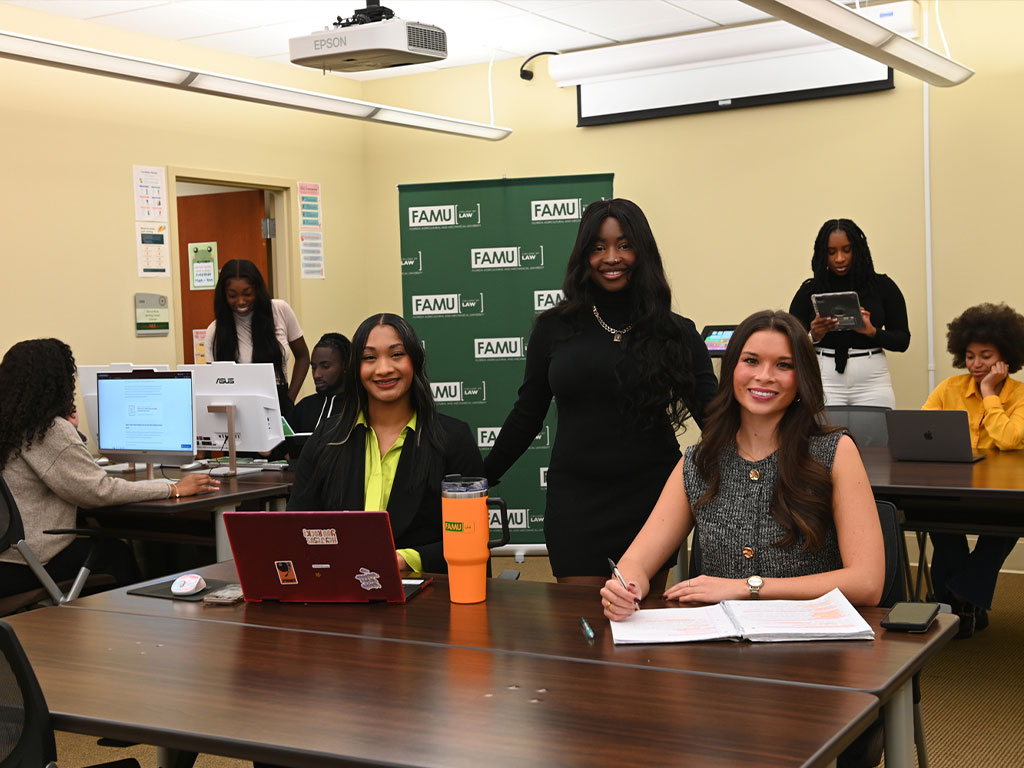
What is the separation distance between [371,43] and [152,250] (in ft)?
8.58

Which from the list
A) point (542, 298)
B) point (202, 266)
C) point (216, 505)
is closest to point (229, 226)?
point (202, 266)

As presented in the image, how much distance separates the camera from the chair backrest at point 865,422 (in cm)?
480

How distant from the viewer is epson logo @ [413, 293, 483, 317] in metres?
6.48

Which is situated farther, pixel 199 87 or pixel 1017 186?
pixel 1017 186

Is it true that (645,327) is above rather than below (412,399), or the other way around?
above

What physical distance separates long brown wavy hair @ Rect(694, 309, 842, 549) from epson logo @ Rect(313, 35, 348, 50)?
259 centimetres

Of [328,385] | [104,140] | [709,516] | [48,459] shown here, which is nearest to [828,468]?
[709,516]

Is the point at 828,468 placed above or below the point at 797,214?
below

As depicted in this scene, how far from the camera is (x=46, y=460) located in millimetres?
3980

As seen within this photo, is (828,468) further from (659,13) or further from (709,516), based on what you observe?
(659,13)

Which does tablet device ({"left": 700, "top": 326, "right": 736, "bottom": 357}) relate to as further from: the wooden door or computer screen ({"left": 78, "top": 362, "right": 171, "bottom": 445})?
computer screen ({"left": 78, "top": 362, "right": 171, "bottom": 445})

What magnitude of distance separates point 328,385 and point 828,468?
3773 mm

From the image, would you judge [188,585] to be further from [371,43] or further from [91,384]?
[91,384]

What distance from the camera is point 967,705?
3793 millimetres
